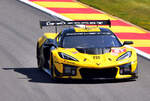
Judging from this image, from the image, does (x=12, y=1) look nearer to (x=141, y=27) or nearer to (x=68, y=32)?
(x=141, y=27)

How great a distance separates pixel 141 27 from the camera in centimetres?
2236

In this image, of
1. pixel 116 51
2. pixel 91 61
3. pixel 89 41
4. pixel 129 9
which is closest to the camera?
pixel 91 61

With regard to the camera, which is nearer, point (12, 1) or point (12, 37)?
point (12, 37)

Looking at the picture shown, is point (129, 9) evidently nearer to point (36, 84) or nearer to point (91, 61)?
point (91, 61)

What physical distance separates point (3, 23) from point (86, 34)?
7.95 meters

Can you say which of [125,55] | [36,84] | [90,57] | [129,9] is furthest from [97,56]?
[129,9]

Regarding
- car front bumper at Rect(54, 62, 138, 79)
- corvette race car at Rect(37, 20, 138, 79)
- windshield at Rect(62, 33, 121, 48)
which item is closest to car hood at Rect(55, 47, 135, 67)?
corvette race car at Rect(37, 20, 138, 79)

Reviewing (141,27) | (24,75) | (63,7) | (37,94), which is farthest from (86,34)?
(63,7)

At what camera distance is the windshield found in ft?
47.6

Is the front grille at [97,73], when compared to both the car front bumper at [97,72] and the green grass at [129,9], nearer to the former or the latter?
the car front bumper at [97,72]

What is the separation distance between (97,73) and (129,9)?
40.6ft

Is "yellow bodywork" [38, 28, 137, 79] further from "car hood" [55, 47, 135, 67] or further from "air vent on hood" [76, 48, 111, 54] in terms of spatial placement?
"air vent on hood" [76, 48, 111, 54]

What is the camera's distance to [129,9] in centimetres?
2533

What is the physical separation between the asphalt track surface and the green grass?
4.86 m
